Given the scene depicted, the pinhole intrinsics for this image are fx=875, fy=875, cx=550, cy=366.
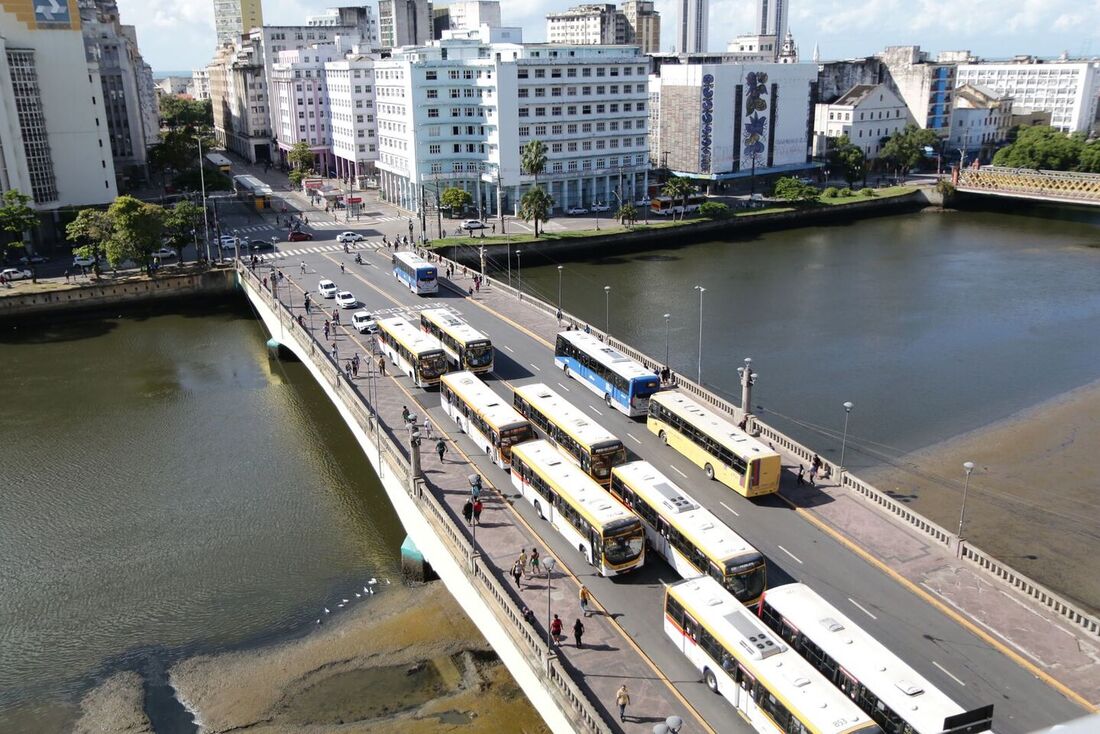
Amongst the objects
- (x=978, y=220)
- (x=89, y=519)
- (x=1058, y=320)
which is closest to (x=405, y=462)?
(x=89, y=519)

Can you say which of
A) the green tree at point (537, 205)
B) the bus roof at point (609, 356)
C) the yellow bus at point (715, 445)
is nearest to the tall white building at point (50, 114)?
the green tree at point (537, 205)

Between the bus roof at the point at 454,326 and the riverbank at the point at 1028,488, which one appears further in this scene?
the bus roof at the point at 454,326

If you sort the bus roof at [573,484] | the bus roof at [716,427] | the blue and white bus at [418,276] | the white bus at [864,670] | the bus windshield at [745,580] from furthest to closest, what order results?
the blue and white bus at [418,276], the bus roof at [716,427], the bus roof at [573,484], the bus windshield at [745,580], the white bus at [864,670]

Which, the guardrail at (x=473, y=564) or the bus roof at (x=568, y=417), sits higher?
the bus roof at (x=568, y=417)

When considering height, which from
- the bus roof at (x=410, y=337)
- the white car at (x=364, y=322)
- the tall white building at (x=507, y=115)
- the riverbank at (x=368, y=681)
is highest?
the tall white building at (x=507, y=115)

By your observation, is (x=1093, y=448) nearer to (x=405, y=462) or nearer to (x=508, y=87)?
(x=405, y=462)

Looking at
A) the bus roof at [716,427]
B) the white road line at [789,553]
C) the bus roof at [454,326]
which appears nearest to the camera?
the white road line at [789,553]

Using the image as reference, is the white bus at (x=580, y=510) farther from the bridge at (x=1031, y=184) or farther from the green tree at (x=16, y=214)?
the bridge at (x=1031, y=184)

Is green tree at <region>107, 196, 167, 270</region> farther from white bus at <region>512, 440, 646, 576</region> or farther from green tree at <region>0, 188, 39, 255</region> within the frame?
white bus at <region>512, 440, 646, 576</region>
